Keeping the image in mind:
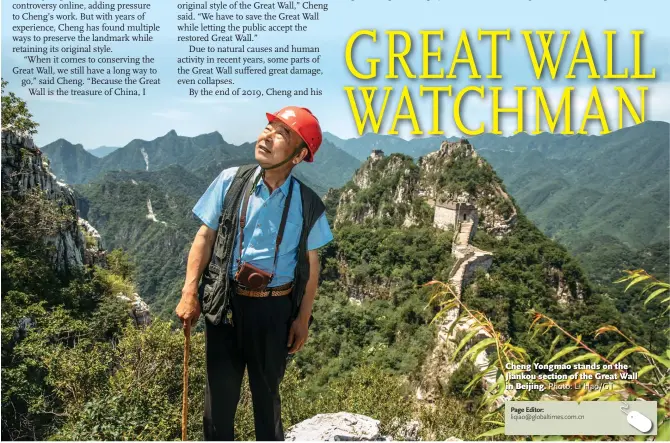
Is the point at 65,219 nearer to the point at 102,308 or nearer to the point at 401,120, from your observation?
the point at 102,308

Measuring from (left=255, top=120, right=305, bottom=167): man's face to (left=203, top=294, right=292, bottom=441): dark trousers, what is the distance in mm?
759

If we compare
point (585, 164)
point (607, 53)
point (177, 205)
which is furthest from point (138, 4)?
point (585, 164)

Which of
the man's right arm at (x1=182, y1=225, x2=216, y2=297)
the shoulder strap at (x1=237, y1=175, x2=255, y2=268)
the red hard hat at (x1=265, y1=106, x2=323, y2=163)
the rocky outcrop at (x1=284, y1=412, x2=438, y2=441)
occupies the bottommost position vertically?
the rocky outcrop at (x1=284, y1=412, x2=438, y2=441)

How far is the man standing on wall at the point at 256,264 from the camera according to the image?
7.89 ft

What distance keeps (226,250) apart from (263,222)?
24cm

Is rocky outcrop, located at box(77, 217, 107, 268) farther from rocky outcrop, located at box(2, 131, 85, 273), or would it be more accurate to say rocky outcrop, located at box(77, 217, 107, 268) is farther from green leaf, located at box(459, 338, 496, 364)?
green leaf, located at box(459, 338, 496, 364)

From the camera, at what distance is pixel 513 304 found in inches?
749

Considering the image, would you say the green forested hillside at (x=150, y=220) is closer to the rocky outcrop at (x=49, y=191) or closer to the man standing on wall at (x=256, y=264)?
the rocky outcrop at (x=49, y=191)

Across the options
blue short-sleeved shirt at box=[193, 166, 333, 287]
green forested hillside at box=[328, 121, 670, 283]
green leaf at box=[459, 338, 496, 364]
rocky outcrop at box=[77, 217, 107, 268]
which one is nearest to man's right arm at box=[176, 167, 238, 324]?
blue short-sleeved shirt at box=[193, 166, 333, 287]

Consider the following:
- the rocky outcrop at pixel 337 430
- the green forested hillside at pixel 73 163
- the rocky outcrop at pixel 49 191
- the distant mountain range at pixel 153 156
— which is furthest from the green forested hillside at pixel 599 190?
the green forested hillside at pixel 73 163

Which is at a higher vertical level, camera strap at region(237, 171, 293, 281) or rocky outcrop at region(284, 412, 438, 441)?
camera strap at region(237, 171, 293, 281)

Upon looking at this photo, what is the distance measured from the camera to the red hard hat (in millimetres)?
2414

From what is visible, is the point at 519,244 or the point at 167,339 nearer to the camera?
the point at 167,339

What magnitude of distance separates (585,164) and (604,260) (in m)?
79.8
